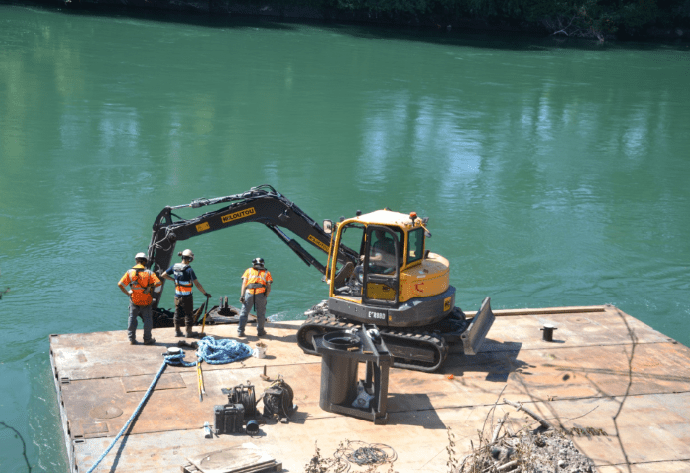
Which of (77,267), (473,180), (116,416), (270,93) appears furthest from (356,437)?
(270,93)

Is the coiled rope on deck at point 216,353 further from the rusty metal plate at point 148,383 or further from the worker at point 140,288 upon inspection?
the worker at point 140,288

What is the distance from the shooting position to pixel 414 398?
11547mm

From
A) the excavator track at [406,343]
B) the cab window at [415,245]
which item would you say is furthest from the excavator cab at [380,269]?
the excavator track at [406,343]

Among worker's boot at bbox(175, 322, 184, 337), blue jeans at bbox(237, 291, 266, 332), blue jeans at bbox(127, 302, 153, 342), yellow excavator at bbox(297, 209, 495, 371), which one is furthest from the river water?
yellow excavator at bbox(297, 209, 495, 371)

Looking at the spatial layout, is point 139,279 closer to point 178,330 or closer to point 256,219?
point 178,330

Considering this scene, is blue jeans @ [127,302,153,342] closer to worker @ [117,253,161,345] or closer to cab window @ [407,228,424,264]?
worker @ [117,253,161,345]

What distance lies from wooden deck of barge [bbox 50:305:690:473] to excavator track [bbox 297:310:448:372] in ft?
0.76

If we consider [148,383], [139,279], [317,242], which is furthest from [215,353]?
[317,242]

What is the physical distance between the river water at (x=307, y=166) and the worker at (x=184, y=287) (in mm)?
2418

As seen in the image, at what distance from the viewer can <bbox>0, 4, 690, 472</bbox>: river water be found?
58.5 feet

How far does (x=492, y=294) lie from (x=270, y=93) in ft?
75.3

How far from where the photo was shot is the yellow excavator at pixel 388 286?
12.4 meters

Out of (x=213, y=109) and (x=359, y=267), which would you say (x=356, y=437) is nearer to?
(x=359, y=267)

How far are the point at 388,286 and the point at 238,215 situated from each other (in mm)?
2941
